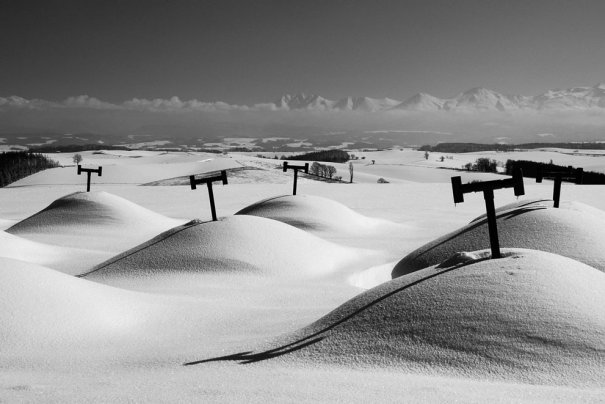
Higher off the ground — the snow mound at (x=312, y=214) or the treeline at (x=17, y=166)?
the treeline at (x=17, y=166)

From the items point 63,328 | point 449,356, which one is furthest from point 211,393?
point 63,328

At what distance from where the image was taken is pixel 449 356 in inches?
221

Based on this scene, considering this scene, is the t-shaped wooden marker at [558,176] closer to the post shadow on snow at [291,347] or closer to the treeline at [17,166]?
the post shadow on snow at [291,347]

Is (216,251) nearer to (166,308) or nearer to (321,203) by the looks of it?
(166,308)

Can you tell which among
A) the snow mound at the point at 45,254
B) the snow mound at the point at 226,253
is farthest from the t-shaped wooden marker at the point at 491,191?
the snow mound at the point at 45,254

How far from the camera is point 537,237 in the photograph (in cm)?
1130

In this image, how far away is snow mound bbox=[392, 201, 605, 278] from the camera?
1091cm

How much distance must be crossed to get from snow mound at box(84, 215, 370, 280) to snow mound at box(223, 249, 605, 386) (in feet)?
17.7

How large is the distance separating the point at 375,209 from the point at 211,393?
2231cm

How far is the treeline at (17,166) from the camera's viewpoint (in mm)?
75188

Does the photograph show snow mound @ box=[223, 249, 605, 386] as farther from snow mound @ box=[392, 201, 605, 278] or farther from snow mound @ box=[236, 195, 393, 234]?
snow mound @ box=[236, 195, 393, 234]

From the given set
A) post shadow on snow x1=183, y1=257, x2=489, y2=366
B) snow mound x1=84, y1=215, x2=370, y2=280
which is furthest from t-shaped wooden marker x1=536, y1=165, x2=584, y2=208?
post shadow on snow x1=183, y1=257, x2=489, y2=366

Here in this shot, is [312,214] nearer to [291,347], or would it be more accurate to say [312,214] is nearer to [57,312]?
[57,312]

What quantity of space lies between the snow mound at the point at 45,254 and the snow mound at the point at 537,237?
805cm
